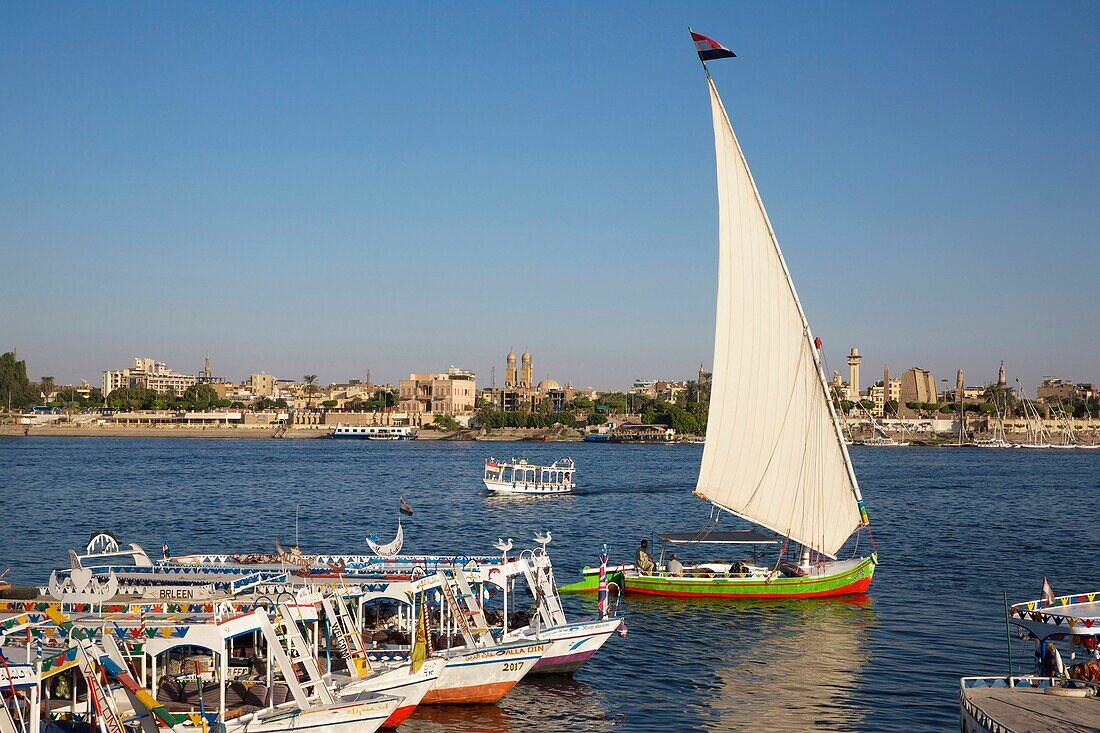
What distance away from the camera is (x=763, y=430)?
39125 mm

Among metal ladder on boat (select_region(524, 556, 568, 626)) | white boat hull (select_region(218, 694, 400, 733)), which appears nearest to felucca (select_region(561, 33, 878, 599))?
metal ladder on boat (select_region(524, 556, 568, 626))

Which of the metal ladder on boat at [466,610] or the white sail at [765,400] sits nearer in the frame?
the metal ladder on boat at [466,610]

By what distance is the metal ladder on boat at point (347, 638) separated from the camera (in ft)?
72.3

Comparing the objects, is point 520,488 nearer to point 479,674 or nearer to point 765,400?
point 765,400

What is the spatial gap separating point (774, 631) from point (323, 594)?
16.5 meters

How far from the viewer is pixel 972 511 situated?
76750mm

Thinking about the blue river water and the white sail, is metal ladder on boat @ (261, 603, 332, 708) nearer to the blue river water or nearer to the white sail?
the blue river water

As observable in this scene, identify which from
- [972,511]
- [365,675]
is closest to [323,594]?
[365,675]

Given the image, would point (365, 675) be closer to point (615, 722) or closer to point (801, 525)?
point (615, 722)

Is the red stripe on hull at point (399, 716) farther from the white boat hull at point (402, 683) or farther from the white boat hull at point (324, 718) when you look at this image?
the white boat hull at point (324, 718)

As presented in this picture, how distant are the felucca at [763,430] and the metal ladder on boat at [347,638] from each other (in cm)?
1727

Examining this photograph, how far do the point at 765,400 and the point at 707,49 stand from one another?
1178 centimetres

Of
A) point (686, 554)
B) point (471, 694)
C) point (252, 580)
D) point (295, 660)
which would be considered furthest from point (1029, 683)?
point (686, 554)

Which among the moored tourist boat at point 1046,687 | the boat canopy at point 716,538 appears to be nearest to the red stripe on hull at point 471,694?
the moored tourist boat at point 1046,687
